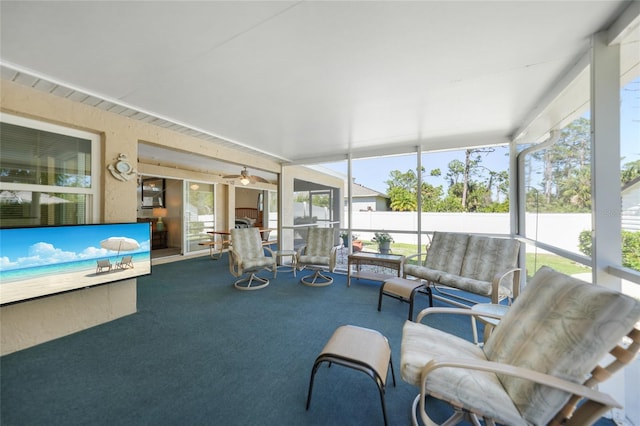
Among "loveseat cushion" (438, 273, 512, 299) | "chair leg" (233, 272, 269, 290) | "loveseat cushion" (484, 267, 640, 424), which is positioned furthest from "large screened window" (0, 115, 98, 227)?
"loveseat cushion" (438, 273, 512, 299)

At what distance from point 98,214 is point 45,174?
610mm

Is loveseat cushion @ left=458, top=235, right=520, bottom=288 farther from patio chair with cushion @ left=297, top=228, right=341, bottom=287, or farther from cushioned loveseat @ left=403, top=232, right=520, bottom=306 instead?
patio chair with cushion @ left=297, top=228, right=341, bottom=287

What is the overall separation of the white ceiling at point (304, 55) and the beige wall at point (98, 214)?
0.60ft

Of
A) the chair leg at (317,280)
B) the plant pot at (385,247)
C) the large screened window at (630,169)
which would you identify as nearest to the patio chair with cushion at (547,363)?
the large screened window at (630,169)

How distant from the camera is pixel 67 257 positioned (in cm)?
239

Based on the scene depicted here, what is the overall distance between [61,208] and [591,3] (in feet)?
16.3

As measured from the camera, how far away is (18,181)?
2.33 metres

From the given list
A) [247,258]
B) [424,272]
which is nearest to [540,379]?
[424,272]

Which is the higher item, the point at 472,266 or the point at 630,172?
the point at 630,172

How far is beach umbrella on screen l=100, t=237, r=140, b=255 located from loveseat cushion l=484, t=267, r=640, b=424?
3.81m

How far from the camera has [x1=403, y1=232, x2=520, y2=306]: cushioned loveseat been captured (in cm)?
287

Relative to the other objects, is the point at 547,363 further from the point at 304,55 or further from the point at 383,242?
the point at 383,242

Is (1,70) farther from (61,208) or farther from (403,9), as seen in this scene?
(403,9)

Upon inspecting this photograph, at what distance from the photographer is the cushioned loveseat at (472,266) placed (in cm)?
287
